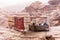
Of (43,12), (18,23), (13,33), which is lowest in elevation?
(13,33)

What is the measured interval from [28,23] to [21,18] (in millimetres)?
123

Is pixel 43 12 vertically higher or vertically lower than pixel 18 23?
higher

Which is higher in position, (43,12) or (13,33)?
(43,12)

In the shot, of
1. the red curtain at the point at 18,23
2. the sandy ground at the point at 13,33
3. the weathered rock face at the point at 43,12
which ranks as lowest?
the sandy ground at the point at 13,33

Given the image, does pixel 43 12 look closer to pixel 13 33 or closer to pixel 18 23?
pixel 18 23

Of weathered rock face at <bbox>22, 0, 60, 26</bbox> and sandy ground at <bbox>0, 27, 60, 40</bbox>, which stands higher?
weathered rock face at <bbox>22, 0, 60, 26</bbox>

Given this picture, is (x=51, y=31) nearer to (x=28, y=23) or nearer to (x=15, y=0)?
(x=28, y=23)

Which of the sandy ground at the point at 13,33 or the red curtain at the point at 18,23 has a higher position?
the red curtain at the point at 18,23

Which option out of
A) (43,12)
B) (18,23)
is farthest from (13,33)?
(43,12)

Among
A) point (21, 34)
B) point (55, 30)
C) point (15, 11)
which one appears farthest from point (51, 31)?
point (15, 11)

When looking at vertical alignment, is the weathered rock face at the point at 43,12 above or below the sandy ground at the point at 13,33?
above

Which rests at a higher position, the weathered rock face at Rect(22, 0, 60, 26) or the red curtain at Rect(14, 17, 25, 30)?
the weathered rock face at Rect(22, 0, 60, 26)

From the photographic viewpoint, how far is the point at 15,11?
1.96 meters

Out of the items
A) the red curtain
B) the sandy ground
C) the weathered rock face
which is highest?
the weathered rock face
